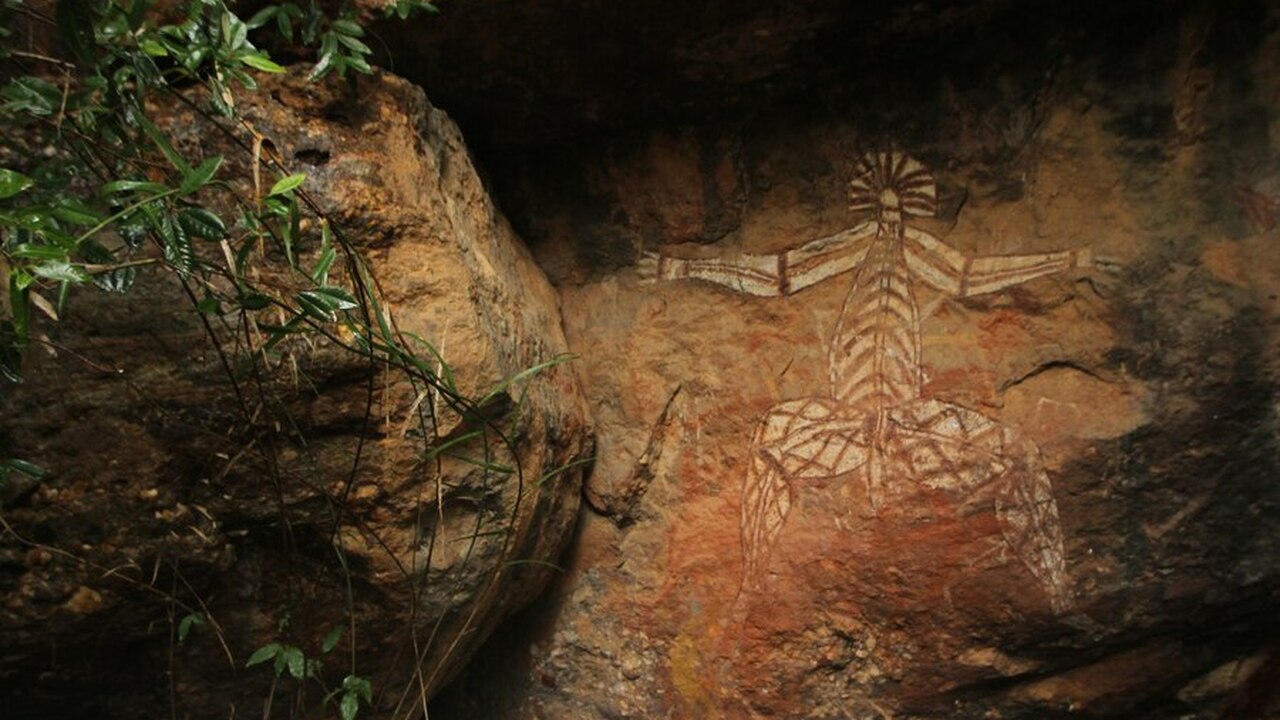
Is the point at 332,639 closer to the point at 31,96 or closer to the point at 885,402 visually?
the point at 31,96

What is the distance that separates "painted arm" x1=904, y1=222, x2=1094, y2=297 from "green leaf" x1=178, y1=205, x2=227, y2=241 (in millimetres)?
1657

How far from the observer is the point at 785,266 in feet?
8.36

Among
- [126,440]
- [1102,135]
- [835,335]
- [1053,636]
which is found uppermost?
[1102,135]

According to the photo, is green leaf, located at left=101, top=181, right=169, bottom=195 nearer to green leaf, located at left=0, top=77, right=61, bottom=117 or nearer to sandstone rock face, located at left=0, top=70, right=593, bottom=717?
green leaf, located at left=0, top=77, right=61, bottom=117

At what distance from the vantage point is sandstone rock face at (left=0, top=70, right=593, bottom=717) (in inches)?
67.6

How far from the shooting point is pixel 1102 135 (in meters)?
2.36

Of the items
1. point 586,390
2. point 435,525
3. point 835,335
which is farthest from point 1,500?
point 835,335

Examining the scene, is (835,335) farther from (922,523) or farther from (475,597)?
(475,597)

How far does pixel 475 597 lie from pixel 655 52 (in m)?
1.26

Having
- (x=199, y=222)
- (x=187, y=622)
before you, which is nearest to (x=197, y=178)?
(x=199, y=222)

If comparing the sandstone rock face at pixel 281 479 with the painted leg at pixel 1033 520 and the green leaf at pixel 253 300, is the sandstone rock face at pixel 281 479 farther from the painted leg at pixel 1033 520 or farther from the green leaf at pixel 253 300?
the painted leg at pixel 1033 520

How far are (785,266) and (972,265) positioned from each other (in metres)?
0.45

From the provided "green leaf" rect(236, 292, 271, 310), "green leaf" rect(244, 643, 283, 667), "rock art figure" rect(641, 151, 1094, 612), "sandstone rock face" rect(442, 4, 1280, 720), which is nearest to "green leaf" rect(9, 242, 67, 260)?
"green leaf" rect(236, 292, 271, 310)

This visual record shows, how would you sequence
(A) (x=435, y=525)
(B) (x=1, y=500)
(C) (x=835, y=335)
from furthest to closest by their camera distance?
(C) (x=835, y=335), (A) (x=435, y=525), (B) (x=1, y=500)
